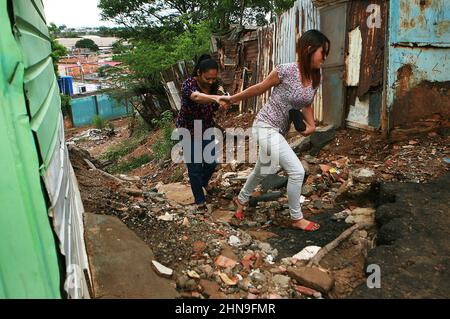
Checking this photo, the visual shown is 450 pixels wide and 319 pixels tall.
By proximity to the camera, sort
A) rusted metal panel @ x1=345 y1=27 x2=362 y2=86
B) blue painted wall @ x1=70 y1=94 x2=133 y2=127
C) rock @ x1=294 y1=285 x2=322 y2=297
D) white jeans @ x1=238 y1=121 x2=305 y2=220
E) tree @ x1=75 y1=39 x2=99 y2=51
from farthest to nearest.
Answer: tree @ x1=75 y1=39 x2=99 y2=51 → blue painted wall @ x1=70 y1=94 x2=133 y2=127 → rusted metal panel @ x1=345 y1=27 x2=362 y2=86 → white jeans @ x1=238 y1=121 x2=305 y2=220 → rock @ x1=294 y1=285 x2=322 y2=297

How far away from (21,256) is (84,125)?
22452mm

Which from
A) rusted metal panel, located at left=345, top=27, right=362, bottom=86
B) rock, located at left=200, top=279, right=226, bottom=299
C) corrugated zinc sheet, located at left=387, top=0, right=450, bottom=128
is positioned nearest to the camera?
rock, located at left=200, top=279, right=226, bottom=299

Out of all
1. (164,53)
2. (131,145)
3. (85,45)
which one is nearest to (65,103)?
(131,145)

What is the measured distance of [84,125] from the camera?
72.5ft

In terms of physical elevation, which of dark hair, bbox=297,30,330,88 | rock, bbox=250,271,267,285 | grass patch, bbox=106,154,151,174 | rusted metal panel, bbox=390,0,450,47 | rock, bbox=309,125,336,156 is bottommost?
grass patch, bbox=106,154,151,174

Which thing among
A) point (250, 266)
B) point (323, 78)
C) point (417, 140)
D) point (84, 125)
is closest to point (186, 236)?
point (250, 266)

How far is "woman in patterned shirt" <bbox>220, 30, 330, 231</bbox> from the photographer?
9.60 feet

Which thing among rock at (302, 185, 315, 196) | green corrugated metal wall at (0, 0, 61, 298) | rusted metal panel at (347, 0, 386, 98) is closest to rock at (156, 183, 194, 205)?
rock at (302, 185, 315, 196)

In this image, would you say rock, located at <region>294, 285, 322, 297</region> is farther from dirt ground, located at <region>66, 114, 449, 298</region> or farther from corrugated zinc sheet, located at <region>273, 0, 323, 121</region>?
corrugated zinc sheet, located at <region>273, 0, 323, 121</region>

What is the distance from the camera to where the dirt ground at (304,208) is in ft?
8.63

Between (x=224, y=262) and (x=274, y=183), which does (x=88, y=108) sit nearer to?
(x=274, y=183)

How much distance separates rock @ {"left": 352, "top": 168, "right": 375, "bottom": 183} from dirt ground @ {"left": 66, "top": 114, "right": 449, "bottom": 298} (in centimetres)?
4
